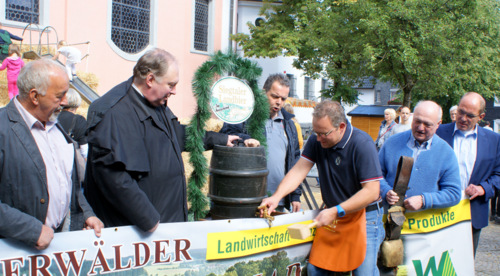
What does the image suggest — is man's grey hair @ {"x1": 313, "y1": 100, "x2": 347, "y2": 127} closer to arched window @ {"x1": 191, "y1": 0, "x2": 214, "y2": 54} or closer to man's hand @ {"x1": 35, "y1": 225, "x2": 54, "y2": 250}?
man's hand @ {"x1": 35, "y1": 225, "x2": 54, "y2": 250}

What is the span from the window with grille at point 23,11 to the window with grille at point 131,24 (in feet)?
10.2

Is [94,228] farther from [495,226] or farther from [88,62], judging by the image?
[88,62]

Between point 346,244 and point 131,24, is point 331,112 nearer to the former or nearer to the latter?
point 346,244

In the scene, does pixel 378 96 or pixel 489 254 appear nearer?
pixel 489 254

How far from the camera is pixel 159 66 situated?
109 inches

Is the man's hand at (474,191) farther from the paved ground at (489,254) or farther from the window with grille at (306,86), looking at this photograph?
the window with grille at (306,86)

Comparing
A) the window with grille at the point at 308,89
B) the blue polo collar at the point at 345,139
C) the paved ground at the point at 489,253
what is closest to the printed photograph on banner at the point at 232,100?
the blue polo collar at the point at 345,139

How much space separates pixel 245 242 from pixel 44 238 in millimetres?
1309

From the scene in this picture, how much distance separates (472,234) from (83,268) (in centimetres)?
342

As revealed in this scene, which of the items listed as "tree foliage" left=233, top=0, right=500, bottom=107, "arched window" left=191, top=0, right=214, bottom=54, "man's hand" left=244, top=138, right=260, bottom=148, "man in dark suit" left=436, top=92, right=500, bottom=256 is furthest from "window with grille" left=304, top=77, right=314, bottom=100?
"man's hand" left=244, top=138, right=260, bottom=148

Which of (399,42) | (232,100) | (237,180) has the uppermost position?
(399,42)

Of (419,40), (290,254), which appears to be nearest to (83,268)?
(290,254)

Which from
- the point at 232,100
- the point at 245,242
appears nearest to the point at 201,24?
the point at 232,100

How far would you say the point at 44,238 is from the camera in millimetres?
2330
